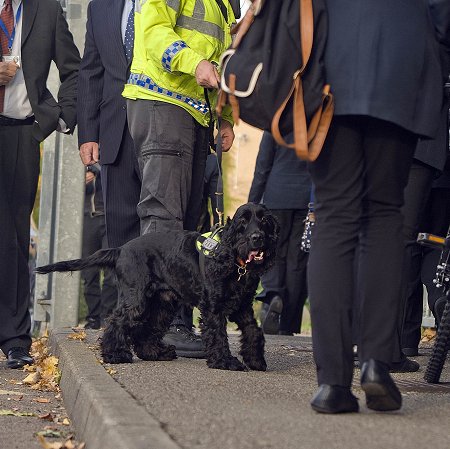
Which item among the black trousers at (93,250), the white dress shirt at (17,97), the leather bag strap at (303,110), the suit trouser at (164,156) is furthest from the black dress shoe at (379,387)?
the black trousers at (93,250)

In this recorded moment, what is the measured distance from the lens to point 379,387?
162 inches

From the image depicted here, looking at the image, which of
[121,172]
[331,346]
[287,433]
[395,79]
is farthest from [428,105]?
[121,172]

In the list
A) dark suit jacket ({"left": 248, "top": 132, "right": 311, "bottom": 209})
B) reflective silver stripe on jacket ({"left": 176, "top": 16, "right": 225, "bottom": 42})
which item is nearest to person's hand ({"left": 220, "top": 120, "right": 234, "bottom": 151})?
reflective silver stripe on jacket ({"left": 176, "top": 16, "right": 225, "bottom": 42})

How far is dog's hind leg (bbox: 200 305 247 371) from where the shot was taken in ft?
20.9

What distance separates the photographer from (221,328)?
641 centimetres

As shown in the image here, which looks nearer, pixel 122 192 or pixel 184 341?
pixel 184 341

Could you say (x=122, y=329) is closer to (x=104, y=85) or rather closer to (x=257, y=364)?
(x=257, y=364)

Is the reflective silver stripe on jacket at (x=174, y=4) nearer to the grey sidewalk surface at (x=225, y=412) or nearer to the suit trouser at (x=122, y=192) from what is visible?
the suit trouser at (x=122, y=192)

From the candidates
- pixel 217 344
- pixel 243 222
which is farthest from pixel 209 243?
pixel 217 344

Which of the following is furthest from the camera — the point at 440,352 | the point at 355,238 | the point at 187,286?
the point at 187,286

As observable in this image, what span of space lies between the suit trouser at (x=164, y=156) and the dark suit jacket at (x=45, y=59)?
622 millimetres

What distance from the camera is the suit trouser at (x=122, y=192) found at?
783cm

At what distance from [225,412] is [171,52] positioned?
9.43ft

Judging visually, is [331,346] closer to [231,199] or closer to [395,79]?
[395,79]
